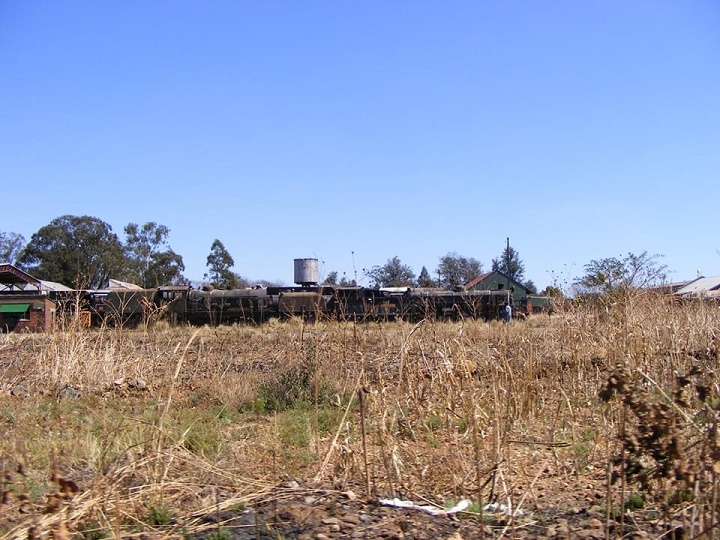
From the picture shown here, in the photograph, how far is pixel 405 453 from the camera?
451 centimetres

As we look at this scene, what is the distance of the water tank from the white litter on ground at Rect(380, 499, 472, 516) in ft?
93.8

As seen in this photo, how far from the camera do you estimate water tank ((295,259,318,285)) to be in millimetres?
32669

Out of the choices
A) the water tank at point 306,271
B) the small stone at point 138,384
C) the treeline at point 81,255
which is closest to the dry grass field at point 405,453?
the small stone at point 138,384

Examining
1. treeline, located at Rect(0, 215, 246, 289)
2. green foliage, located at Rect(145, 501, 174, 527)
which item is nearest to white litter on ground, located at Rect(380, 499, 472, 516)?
green foliage, located at Rect(145, 501, 174, 527)

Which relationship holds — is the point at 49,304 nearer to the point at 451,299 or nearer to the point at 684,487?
the point at 451,299

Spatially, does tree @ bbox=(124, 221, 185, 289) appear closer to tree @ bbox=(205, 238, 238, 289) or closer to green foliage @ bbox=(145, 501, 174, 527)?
tree @ bbox=(205, 238, 238, 289)

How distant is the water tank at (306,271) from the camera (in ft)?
107

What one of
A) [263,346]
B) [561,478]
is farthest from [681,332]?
[263,346]

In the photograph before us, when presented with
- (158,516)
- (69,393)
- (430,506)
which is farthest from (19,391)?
(430,506)

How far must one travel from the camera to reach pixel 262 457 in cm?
489

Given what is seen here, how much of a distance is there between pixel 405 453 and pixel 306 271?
28.7m

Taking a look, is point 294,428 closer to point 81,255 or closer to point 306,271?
point 306,271

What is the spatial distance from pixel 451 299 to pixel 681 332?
63.7 ft

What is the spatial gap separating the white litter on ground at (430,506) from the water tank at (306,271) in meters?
28.6
